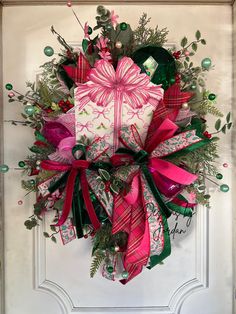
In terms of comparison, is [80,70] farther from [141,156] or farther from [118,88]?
Answer: [141,156]

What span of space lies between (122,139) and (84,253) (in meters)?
0.48

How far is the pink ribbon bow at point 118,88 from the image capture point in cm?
93

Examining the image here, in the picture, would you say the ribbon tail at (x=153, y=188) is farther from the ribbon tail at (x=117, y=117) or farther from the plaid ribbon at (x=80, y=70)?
the plaid ribbon at (x=80, y=70)

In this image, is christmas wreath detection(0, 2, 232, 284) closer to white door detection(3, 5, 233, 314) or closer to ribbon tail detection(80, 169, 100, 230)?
ribbon tail detection(80, 169, 100, 230)

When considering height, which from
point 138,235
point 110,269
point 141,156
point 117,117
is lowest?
point 110,269

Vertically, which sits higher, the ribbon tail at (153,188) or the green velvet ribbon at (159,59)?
the green velvet ribbon at (159,59)

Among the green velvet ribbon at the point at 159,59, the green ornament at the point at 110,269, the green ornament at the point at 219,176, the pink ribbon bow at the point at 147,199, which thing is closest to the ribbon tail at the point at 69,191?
the pink ribbon bow at the point at 147,199

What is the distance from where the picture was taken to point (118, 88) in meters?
0.95

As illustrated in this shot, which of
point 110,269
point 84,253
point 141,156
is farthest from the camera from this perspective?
point 84,253

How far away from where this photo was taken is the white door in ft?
3.73

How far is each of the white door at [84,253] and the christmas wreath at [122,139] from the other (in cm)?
16

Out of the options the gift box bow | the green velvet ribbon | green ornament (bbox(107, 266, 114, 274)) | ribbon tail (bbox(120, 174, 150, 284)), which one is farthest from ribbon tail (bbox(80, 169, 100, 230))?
the green velvet ribbon

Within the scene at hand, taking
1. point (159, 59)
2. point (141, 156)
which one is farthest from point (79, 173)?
point (159, 59)

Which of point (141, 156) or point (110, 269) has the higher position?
point (141, 156)
